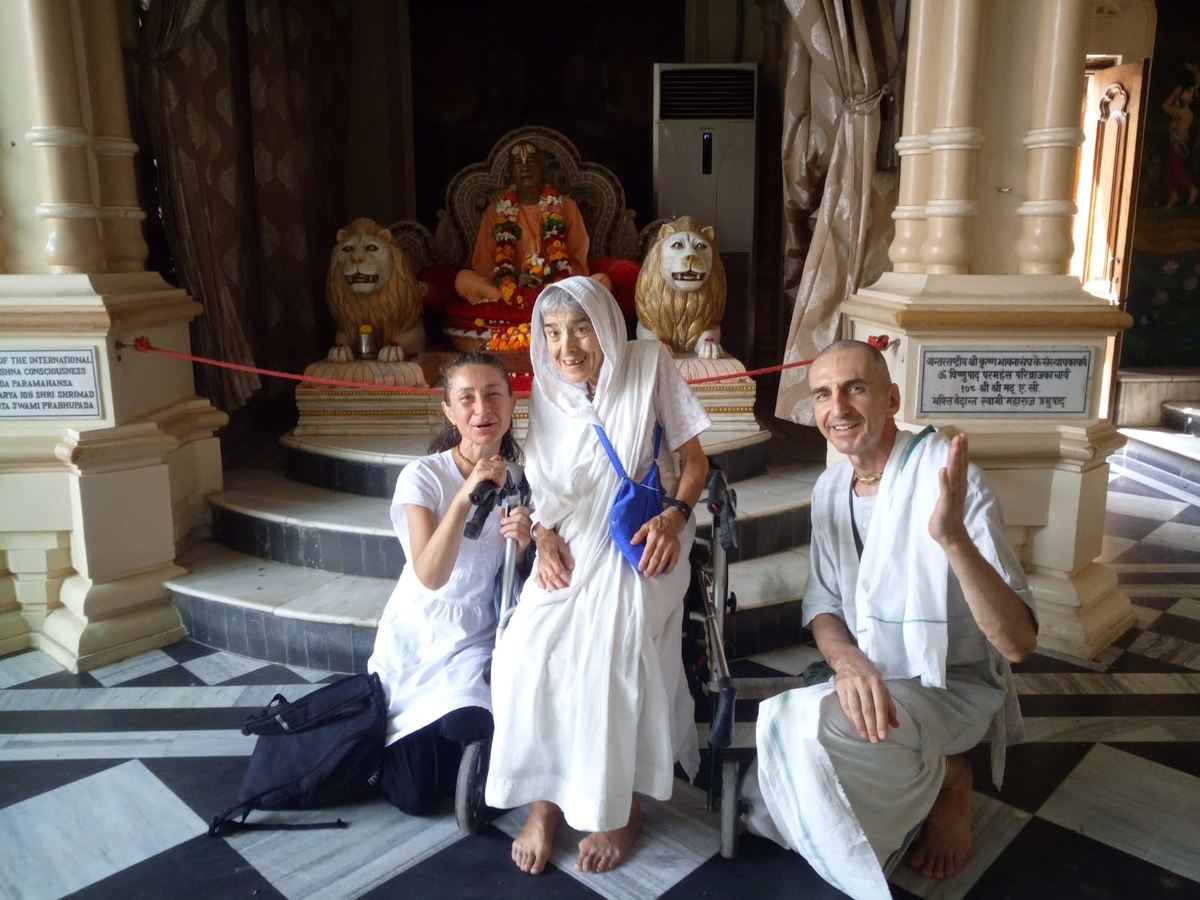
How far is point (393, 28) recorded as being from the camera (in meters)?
6.04

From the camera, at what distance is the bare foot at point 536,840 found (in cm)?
211

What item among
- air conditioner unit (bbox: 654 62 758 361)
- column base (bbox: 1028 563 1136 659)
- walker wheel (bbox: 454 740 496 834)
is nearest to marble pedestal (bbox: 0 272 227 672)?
walker wheel (bbox: 454 740 496 834)

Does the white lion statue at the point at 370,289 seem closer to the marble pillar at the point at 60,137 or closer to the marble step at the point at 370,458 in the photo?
the marble step at the point at 370,458

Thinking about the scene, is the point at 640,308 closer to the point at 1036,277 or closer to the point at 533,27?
the point at 1036,277

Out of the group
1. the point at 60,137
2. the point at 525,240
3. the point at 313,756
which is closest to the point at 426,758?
the point at 313,756

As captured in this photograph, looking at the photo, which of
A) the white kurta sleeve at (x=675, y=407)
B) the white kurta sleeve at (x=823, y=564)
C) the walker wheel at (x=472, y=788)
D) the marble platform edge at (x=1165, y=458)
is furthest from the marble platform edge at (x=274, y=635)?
the marble platform edge at (x=1165, y=458)

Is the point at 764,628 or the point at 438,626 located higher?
the point at 438,626

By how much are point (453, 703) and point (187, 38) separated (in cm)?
292

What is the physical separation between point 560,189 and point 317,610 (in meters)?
3.39

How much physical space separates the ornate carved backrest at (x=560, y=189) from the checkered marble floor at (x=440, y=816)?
317 centimetres

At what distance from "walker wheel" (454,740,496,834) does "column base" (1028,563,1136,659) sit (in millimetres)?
1982

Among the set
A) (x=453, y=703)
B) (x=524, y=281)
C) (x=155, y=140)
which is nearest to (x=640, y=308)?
(x=524, y=281)

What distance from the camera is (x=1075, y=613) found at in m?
3.18

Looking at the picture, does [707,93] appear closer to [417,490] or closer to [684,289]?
[684,289]
